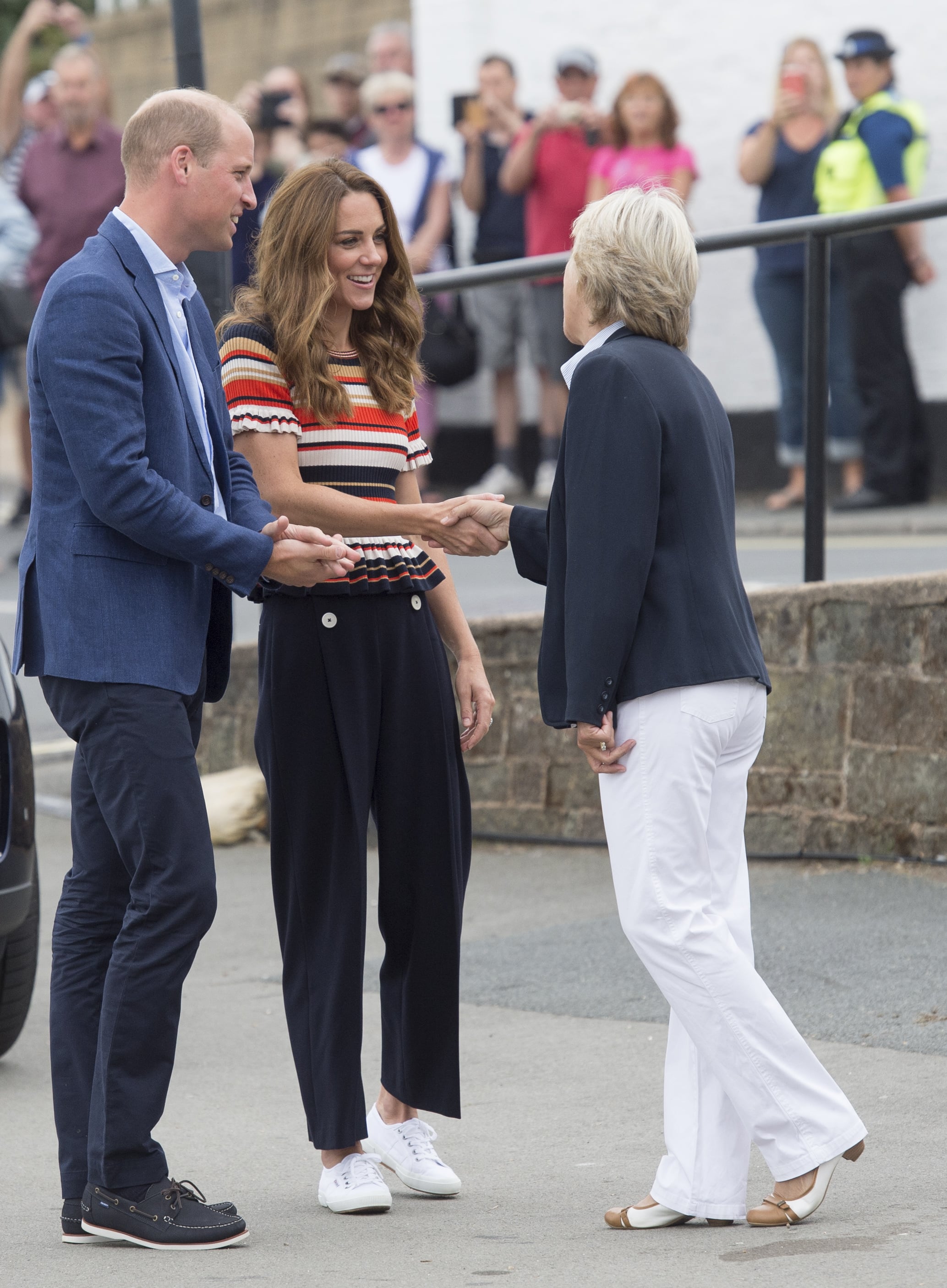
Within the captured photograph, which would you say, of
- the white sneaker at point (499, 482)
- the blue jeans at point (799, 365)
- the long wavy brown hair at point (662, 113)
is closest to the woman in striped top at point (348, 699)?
the white sneaker at point (499, 482)

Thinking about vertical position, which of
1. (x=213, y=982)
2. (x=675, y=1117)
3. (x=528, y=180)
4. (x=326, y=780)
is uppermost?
(x=528, y=180)

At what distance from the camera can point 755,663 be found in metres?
3.53

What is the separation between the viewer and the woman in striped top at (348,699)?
380 cm

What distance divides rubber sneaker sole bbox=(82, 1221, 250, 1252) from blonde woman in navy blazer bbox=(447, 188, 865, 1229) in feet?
2.32

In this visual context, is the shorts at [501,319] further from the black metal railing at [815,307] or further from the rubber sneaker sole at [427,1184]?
the rubber sneaker sole at [427,1184]

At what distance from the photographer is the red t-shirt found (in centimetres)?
1119

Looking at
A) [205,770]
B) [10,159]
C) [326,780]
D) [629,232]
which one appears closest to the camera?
[629,232]

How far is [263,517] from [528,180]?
26.6 feet

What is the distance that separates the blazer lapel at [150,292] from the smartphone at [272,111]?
10.1m

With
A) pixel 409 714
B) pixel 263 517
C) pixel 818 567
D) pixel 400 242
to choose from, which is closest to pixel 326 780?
pixel 409 714

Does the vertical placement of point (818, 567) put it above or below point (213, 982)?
above

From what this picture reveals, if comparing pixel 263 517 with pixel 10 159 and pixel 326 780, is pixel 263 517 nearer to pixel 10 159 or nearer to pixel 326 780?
pixel 326 780

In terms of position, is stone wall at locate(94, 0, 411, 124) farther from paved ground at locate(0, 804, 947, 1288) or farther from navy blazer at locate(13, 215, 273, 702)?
navy blazer at locate(13, 215, 273, 702)

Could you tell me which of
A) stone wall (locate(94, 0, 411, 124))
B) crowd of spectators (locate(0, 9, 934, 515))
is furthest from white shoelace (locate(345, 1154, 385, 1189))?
stone wall (locate(94, 0, 411, 124))
